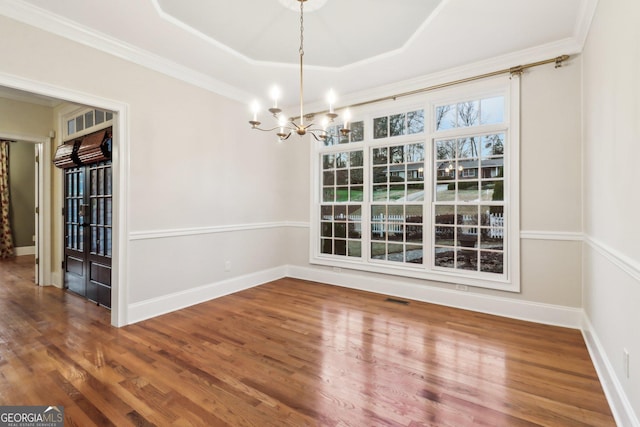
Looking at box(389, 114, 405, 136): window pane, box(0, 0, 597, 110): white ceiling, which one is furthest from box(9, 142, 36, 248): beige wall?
box(389, 114, 405, 136): window pane

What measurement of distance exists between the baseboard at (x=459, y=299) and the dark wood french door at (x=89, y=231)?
2746 mm

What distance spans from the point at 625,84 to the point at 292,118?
405 centimetres

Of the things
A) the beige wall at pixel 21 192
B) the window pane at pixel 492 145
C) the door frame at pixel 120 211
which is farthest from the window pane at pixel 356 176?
the beige wall at pixel 21 192

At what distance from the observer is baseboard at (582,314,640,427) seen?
1602 millimetres

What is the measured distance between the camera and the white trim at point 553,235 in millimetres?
3004

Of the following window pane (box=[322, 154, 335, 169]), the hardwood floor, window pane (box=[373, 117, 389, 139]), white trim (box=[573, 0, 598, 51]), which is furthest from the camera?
window pane (box=[322, 154, 335, 169])

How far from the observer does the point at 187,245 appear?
3721mm

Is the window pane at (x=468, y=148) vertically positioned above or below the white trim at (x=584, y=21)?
below

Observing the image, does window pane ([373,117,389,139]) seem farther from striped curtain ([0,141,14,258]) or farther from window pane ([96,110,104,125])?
striped curtain ([0,141,14,258])

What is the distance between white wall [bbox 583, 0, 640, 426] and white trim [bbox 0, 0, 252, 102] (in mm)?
3836

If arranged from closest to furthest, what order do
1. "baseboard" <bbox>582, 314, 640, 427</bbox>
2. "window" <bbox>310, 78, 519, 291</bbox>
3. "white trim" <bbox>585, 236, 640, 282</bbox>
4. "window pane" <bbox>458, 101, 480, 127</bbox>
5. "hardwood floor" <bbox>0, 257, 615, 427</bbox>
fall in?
"white trim" <bbox>585, 236, 640, 282</bbox> < "baseboard" <bbox>582, 314, 640, 427</bbox> < "hardwood floor" <bbox>0, 257, 615, 427</bbox> < "window" <bbox>310, 78, 519, 291</bbox> < "window pane" <bbox>458, 101, 480, 127</bbox>

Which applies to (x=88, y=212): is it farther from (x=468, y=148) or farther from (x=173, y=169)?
(x=468, y=148)

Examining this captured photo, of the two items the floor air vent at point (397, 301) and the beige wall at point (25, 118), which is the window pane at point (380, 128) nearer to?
the floor air vent at point (397, 301)

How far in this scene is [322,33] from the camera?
2957mm
